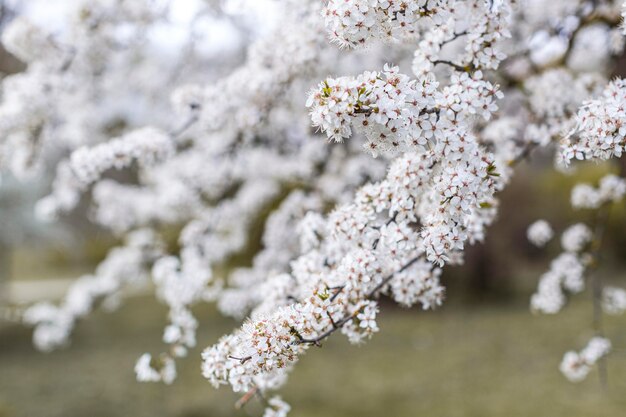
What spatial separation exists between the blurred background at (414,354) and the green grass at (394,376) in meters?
0.02

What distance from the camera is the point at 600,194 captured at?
3.45 meters

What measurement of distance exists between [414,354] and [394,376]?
110 cm

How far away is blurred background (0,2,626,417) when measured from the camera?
719 centimetres

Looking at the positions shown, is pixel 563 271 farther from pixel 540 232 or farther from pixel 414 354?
pixel 414 354

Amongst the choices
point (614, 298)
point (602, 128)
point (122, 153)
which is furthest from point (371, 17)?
point (614, 298)

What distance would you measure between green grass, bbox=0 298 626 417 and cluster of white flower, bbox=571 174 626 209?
11.7ft

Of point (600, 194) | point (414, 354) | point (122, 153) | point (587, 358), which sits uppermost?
point (414, 354)

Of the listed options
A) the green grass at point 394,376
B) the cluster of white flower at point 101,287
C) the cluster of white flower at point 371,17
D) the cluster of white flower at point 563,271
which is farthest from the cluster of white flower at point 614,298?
the green grass at point 394,376

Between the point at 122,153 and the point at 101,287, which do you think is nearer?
the point at 122,153

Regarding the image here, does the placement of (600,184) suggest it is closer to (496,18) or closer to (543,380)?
(496,18)

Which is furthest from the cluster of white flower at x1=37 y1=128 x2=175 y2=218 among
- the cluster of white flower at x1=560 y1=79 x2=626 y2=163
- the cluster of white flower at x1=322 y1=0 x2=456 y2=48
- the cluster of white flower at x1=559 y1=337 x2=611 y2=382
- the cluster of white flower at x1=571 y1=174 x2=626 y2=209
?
the cluster of white flower at x1=559 y1=337 x2=611 y2=382

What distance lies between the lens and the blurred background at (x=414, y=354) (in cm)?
719

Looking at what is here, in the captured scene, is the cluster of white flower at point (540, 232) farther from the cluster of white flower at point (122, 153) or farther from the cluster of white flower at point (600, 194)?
the cluster of white flower at point (122, 153)

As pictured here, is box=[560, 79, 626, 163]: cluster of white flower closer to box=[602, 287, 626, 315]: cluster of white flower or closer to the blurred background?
the blurred background
